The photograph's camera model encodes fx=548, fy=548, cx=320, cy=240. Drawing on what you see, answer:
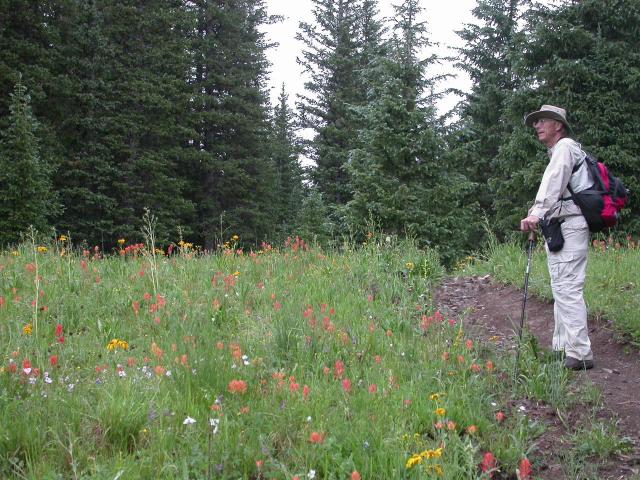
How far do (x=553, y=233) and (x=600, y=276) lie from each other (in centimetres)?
255

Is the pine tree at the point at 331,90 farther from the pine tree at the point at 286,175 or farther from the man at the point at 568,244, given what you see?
the man at the point at 568,244

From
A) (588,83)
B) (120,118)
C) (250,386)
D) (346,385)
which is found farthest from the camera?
(120,118)

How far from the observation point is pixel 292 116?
32156mm

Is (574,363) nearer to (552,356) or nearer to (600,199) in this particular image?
(552,356)

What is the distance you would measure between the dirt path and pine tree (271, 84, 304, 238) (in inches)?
791

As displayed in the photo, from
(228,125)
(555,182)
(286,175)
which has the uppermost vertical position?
(228,125)

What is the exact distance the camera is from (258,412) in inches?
121

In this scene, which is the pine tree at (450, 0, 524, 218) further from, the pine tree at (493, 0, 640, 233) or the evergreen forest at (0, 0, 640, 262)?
the pine tree at (493, 0, 640, 233)

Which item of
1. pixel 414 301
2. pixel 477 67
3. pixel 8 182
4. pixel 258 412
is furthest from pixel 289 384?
pixel 477 67

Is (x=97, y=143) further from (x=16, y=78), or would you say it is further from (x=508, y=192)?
(x=508, y=192)

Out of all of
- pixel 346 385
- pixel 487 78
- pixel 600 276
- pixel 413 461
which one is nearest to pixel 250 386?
pixel 346 385

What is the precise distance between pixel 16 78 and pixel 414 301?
18128 mm

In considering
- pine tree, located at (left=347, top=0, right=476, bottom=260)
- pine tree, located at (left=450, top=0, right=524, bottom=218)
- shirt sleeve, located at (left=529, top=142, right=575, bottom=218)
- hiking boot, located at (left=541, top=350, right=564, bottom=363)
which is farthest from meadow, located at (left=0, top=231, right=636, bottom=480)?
pine tree, located at (left=450, top=0, right=524, bottom=218)

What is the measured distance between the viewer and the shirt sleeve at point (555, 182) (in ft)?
15.4
